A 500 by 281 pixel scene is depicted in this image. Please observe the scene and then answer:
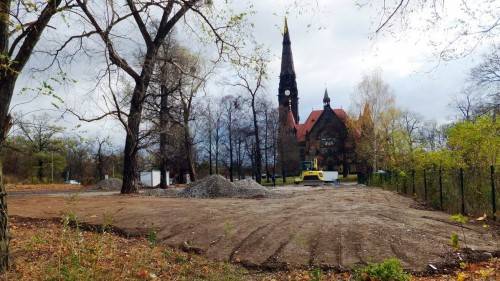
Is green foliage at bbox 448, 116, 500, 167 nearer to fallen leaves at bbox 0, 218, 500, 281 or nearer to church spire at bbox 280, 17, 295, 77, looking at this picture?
fallen leaves at bbox 0, 218, 500, 281

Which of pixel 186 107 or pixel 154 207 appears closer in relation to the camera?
pixel 154 207

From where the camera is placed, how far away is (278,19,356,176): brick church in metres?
65.2

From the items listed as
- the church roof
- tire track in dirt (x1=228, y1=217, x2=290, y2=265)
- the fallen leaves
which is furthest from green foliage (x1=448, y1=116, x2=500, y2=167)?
the church roof

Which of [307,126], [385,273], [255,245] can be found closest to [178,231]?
[255,245]

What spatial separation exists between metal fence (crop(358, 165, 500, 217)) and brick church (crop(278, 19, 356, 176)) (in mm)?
42311

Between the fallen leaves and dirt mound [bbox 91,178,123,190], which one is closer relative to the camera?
the fallen leaves

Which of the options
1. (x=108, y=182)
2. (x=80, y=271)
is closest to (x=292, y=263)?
(x=80, y=271)

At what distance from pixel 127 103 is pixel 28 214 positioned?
12.1m

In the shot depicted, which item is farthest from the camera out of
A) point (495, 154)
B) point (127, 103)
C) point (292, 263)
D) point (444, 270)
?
point (127, 103)

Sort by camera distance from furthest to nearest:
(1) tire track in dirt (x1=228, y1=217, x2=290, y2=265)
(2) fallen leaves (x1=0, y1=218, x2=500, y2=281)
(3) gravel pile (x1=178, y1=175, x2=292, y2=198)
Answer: (3) gravel pile (x1=178, y1=175, x2=292, y2=198), (1) tire track in dirt (x1=228, y1=217, x2=290, y2=265), (2) fallen leaves (x1=0, y1=218, x2=500, y2=281)

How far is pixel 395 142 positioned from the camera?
1058 inches

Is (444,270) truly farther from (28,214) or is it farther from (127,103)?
(127,103)

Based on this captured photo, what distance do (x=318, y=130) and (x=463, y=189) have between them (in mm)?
63581

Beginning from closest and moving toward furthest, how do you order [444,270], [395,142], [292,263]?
[444,270], [292,263], [395,142]
